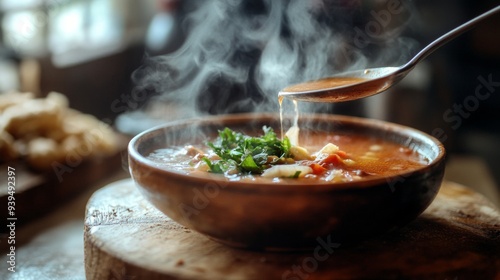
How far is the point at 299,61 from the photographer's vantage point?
228 inches

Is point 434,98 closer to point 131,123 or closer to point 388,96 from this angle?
point 388,96

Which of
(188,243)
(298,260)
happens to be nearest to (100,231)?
(188,243)

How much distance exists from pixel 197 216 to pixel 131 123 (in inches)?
128

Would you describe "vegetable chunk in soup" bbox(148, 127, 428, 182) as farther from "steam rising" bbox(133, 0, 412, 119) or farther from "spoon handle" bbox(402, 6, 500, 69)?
"steam rising" bbox(133, 0, 412, 119)

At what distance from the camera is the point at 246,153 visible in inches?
89.6

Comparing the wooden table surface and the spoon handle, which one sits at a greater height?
the spoon handle

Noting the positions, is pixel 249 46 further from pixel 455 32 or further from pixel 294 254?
pixel 294 254

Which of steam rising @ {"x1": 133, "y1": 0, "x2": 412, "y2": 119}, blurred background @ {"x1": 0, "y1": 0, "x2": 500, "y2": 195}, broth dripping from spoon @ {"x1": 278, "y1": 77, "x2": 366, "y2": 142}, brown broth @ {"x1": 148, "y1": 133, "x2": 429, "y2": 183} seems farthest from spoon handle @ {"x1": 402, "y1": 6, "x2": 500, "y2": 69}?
blurred background @ {"x1": 0, "y1": 0, "x2": 500, "y2": 195}

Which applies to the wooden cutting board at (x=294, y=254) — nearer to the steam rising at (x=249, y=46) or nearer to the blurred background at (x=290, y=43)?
the blurred background at (x=290, y=43)

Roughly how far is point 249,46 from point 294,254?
4682 millimetres

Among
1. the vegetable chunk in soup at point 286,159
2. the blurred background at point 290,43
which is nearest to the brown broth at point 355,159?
the vegetable chunk in soup at point 286,159

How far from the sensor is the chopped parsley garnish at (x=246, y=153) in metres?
2.12

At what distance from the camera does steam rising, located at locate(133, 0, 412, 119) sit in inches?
235

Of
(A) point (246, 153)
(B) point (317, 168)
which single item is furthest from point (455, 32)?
(A) point (246, 153)
